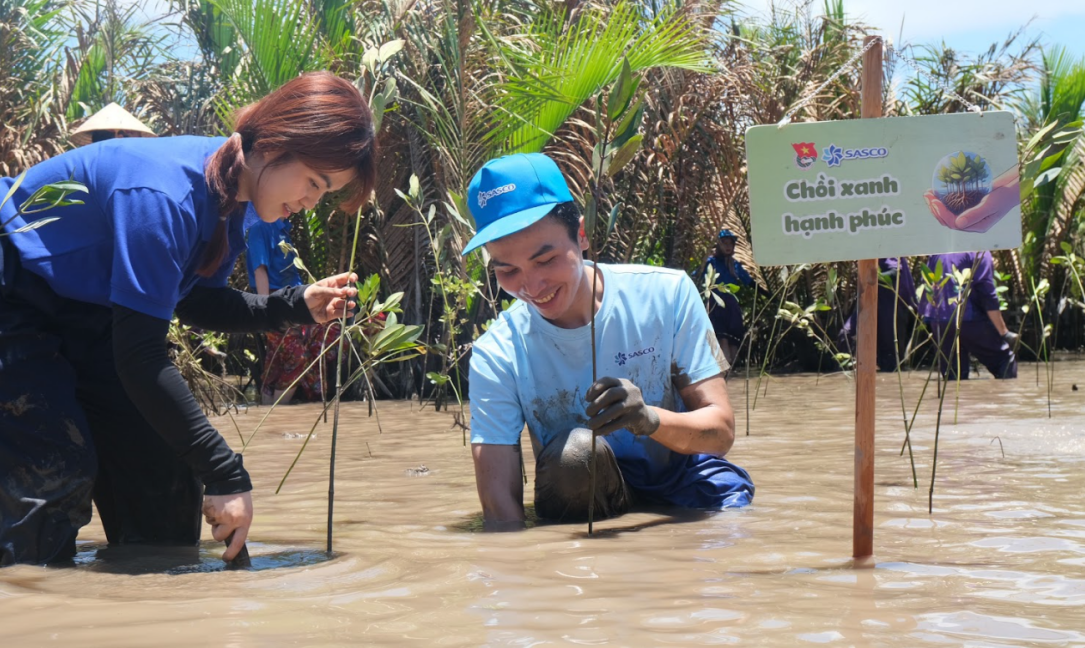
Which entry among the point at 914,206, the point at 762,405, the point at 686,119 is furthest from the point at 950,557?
the point at 686,119

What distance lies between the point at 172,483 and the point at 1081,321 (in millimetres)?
11333

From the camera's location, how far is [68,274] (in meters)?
2.55

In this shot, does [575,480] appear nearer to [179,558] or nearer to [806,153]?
[179,558]

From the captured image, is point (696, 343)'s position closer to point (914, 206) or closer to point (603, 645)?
point (914, 206)

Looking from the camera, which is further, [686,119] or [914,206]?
[686,119]

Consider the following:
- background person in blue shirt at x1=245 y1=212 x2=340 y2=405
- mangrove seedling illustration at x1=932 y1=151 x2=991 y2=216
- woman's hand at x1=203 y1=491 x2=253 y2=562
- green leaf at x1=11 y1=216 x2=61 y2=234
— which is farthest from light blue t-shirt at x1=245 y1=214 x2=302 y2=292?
mangrove seedling illustration at x1=932 y1=151 x2=991 y2=216

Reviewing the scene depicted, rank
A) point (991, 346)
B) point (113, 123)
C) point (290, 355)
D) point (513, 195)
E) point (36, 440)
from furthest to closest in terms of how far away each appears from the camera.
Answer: point (991, 346) < point (290, 355) < point (113, 123) < point (513, 195) < point (36, 440)

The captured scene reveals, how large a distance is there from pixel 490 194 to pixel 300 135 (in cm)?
59

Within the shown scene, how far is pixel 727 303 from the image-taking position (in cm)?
967

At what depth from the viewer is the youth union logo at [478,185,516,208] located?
289 cm

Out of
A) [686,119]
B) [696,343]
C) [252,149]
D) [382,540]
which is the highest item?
[686,119]

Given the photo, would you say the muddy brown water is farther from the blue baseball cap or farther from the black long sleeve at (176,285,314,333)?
the blue baseball cap

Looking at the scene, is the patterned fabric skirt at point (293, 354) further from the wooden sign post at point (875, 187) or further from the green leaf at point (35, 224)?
the wooden sign post at point (875, 187)

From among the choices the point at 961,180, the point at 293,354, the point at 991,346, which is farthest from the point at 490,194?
the point at 991,346
